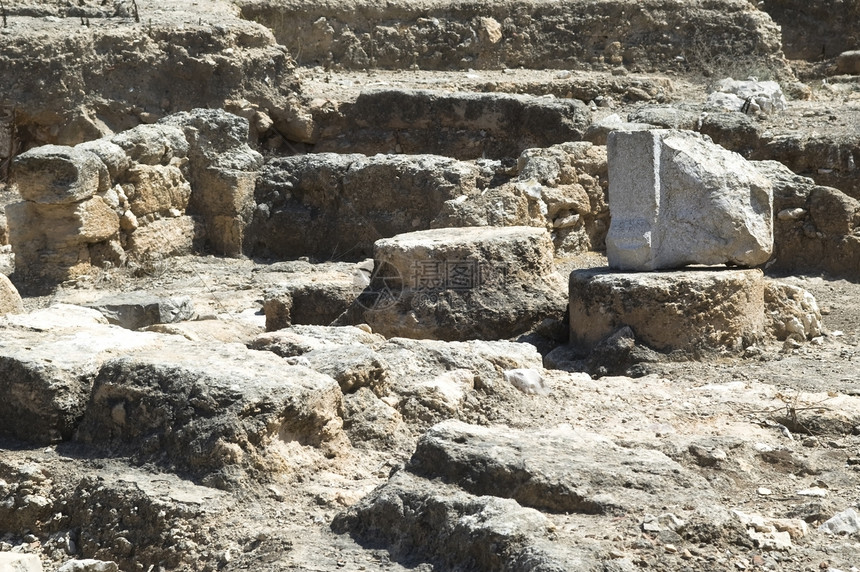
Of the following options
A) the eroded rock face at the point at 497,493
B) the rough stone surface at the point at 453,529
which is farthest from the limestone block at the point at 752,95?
the rough stone surface at the point at 453,529

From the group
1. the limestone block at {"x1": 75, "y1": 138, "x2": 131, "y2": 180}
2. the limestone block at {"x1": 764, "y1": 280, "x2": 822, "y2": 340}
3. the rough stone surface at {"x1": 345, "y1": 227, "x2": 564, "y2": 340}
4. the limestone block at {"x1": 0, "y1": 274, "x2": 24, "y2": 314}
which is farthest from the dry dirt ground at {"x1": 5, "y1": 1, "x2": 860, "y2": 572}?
the limestone block at {"x1": 75, "y1": 138, "x2": 131, "y2": 180}

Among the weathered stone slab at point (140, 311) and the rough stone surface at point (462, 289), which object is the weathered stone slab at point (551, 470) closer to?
the rough stone surface at point (462, 289)

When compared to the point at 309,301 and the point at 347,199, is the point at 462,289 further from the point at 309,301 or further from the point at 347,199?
the point at 347,199

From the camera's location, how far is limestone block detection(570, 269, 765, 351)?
598 centimetres

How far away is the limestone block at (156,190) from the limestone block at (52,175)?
781 mm

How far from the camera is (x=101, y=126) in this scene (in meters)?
11.4

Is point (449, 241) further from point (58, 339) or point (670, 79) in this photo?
point (670, 79)

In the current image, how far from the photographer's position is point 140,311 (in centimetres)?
697

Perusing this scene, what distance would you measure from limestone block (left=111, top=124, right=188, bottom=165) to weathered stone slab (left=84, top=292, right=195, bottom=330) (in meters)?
2.48

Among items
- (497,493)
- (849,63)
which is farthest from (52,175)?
(849,63)

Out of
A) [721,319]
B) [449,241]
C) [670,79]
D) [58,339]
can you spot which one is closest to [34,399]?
[58,339]

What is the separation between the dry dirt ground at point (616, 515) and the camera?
306 cm

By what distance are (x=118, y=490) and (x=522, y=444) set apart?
4.12 feet

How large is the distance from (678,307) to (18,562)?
12.4 feet
